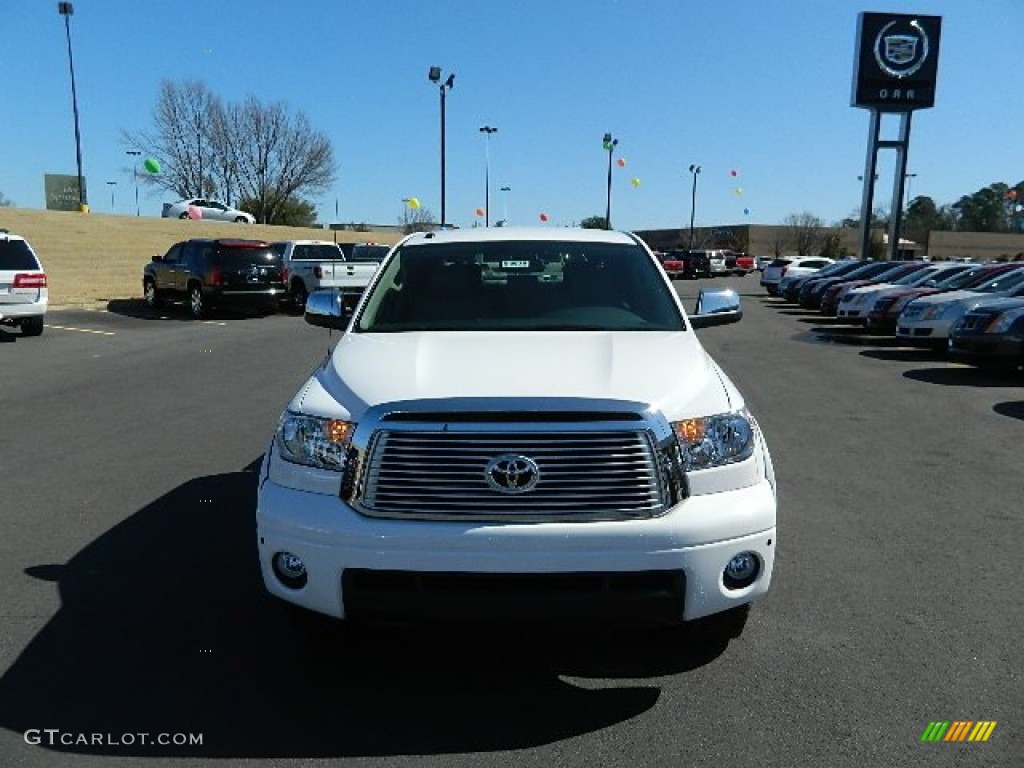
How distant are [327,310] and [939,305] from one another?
39.1 feet

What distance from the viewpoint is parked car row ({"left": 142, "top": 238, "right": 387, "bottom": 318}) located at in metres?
20.3

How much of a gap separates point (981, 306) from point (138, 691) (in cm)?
1172

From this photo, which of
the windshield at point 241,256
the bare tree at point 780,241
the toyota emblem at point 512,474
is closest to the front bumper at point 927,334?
the toyota emblem at point 512,474

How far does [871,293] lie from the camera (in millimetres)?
17844

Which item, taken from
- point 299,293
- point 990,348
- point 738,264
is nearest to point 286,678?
point 990,348

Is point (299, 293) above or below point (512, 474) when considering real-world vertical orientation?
below

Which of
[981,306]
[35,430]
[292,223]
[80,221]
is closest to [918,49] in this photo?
[981,306]

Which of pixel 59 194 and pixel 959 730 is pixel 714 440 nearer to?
pixel 959 730

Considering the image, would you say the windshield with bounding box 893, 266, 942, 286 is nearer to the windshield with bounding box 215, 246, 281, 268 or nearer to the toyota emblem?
the windshield with bounding box 215, 246, 281, 268

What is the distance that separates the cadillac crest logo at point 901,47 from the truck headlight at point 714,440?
4669 cm

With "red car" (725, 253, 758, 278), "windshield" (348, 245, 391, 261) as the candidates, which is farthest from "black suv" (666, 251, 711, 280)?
"windshield" (348, 245, 391, 261)

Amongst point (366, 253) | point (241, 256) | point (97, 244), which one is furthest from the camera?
point (97, 244)

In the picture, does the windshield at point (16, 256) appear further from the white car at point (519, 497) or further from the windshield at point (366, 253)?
the white car at point (519, 497)

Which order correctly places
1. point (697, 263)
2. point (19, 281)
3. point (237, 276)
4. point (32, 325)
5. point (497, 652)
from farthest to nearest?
point (697, 263) < point (237, 276) < point (32, 325) < point (19, 281) < point (497, 652)
